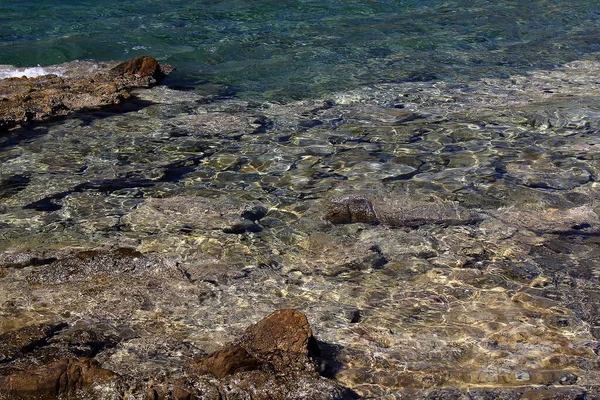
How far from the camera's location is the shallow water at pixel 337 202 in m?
3.89

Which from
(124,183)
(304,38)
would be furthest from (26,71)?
(124,183)

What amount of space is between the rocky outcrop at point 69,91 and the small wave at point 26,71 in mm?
452

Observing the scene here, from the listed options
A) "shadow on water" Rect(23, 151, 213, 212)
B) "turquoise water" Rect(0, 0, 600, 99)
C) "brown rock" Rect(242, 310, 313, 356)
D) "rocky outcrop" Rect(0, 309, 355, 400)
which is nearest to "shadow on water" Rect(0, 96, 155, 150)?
"turquoise water" Rect(0, 0, 600, 99)

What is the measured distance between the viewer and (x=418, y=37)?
11.5m

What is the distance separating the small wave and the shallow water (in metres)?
0.62

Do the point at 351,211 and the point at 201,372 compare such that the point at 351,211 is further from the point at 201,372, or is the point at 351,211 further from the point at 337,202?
the point at 201,372

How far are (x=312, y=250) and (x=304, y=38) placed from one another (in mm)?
7168

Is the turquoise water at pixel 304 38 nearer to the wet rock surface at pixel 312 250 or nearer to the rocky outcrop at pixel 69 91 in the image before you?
the rocky outcrop at pixel 69 91

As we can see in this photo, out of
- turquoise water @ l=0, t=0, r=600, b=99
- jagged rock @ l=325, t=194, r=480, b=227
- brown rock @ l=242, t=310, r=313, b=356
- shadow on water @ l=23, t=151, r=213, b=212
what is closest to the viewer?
brown rock @ l=242, t=310, r=313, b=356

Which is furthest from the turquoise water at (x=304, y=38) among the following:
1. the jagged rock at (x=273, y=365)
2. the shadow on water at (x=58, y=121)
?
the jagged rock at (x=273, y=365)

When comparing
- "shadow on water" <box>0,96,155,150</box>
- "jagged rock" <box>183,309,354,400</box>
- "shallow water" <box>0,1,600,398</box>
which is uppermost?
"jagged rock" <box>183,309,354,400</box>

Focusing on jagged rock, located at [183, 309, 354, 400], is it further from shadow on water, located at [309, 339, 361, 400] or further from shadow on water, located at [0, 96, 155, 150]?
shadow on water, located at [0, 96, 155, 150]

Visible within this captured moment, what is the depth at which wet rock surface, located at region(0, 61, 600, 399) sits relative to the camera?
3.57 m

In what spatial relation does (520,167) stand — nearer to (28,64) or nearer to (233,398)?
(233,398)
